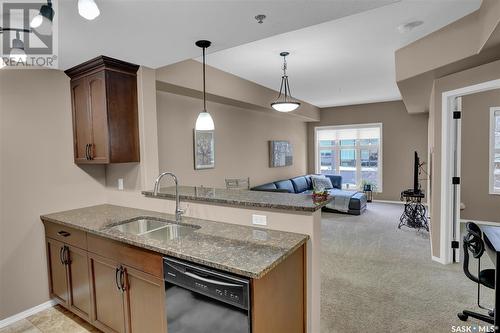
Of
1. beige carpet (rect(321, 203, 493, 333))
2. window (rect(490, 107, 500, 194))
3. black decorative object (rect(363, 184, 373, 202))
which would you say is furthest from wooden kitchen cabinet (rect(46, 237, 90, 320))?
black decorative object (rect(363, 184, 373, 202))

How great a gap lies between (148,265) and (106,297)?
66 centimetres

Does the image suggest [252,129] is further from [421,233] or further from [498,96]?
[498,96]

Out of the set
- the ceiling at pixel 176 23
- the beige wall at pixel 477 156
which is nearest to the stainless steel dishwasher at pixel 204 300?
the ceiling at pixel 176 23

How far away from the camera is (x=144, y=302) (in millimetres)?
1941

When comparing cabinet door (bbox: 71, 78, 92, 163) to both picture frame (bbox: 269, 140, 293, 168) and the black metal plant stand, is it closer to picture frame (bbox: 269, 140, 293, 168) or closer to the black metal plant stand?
picture frame (bbox: 269, 140, 293, 168)

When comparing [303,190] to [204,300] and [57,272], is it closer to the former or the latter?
[57,272]

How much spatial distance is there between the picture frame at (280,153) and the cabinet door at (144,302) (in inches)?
197

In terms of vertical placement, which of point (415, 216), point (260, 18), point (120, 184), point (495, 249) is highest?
point (260, 18)

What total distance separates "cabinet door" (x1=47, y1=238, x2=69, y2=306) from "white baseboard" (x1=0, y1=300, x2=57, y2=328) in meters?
0.10

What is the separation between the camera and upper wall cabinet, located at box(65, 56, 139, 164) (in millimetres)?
2613

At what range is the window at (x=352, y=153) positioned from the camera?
26.2ft

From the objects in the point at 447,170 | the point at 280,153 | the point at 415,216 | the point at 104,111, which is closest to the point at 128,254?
the point at 104,111

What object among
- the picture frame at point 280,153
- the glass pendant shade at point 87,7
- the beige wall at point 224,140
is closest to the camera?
the glass pendant shade at point 87,7

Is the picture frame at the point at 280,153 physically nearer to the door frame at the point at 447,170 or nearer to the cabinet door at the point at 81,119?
the door frame at the point at 447,170
